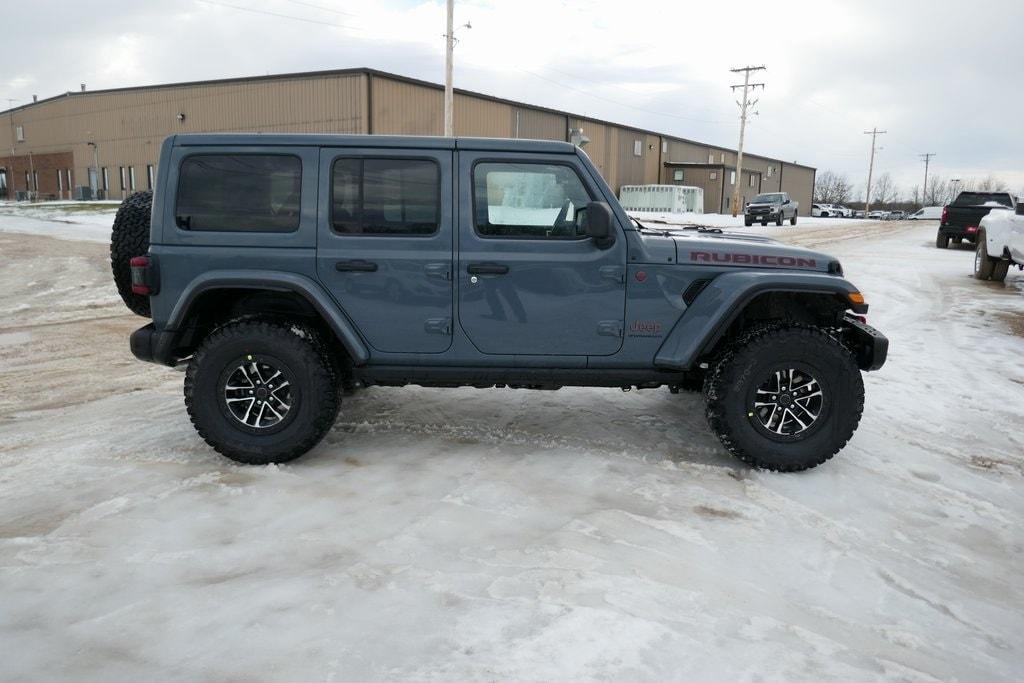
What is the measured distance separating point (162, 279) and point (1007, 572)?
182 inches

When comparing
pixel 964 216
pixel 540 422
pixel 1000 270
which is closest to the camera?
pixel 540 422

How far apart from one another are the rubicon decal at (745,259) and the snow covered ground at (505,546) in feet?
4.09

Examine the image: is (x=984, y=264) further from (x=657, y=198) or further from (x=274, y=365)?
→ (x=657, y=198)

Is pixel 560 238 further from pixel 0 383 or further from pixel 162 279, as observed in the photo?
pixel 0 383

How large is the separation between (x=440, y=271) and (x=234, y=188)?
4.31ft

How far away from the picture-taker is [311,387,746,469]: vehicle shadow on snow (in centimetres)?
455

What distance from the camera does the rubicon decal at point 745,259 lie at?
13.6 ft

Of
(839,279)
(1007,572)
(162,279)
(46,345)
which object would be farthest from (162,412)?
(1007,572)

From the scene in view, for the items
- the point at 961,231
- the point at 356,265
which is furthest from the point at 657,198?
the point at 356,265

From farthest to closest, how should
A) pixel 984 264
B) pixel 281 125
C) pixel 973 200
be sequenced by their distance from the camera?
pixel 281 125 < pixel 973 200 < pixel 984 264

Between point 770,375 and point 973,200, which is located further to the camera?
point 973,200

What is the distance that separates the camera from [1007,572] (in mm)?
3203

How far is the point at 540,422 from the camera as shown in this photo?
507 centimetres

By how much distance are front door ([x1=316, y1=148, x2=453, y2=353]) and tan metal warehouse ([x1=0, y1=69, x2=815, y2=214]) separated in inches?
1077
